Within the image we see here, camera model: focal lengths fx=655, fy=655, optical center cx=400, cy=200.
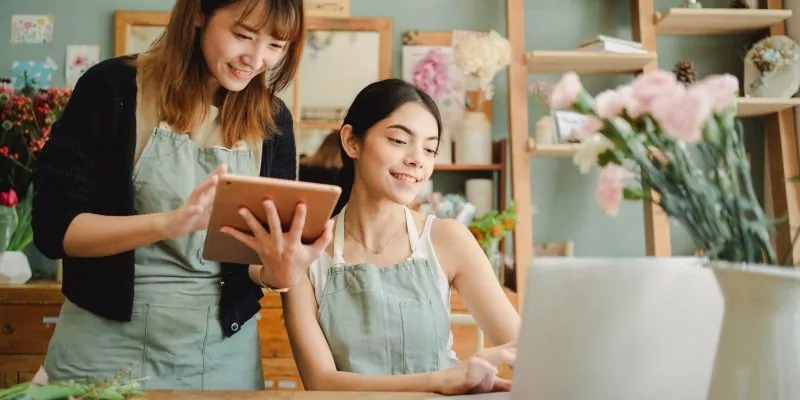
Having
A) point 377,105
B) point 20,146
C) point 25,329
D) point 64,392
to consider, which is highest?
point 20,146

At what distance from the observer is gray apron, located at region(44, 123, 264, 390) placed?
1173 mm

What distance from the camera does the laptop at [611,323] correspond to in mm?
703

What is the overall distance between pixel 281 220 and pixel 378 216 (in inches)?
17.4

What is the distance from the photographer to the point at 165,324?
1.20m

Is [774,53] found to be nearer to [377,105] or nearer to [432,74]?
[432,74]

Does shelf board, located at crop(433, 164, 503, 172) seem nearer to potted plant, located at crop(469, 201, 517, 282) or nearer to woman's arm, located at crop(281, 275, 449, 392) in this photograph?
potted plant, located at crop(469, 201, 517, 282)

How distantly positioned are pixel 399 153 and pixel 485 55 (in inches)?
57.3

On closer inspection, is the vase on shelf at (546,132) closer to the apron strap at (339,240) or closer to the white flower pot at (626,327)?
the apron strap at (339,240)

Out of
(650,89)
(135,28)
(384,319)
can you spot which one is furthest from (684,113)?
(135,28)

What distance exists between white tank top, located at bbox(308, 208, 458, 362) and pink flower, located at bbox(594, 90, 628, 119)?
0.74 metres

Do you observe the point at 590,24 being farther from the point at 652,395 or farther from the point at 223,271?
the point at 652,395

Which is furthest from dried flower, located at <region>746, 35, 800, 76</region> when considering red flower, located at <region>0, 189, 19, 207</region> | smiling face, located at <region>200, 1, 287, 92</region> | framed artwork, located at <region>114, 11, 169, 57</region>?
red flower, located at <region>0, 189, 19, 207</region>

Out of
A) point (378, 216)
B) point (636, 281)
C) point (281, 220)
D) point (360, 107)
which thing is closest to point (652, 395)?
point (636, 281)

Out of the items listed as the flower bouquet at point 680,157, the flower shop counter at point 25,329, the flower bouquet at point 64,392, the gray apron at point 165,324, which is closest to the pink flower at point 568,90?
the flower bouquet at point 680,157
